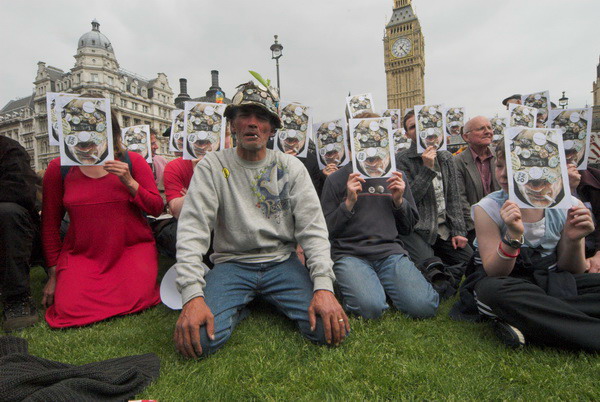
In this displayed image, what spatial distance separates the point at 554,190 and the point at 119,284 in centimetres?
370

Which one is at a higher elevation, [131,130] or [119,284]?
[131,130]

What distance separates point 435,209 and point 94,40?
8012 centimetres

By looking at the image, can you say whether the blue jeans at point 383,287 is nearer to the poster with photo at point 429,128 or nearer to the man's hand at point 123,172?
the poster with photo at point 429,128

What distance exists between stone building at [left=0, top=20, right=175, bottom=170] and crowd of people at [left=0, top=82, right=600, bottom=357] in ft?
211

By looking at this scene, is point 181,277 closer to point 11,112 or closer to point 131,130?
point 131,130

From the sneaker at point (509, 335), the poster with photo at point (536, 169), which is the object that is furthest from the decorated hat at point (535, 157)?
the sneaker at point (509, 335)

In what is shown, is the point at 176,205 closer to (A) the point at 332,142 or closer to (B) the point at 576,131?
(A) the point at 332,142

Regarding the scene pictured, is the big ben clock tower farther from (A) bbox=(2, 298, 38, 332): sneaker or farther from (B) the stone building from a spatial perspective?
(A) bbox=(2, 298, 38, 332): sneaker

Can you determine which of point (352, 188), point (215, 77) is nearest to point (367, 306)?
point (352, 188)

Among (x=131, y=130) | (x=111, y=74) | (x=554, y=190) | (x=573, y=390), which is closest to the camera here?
(x=573, y=390)

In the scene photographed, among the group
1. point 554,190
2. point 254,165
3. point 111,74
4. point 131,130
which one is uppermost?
point 111,74

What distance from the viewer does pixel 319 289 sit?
240cm

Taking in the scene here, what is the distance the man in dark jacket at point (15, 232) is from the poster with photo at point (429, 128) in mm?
4283

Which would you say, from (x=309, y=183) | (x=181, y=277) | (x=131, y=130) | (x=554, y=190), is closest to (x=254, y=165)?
(x=309, y=183)
